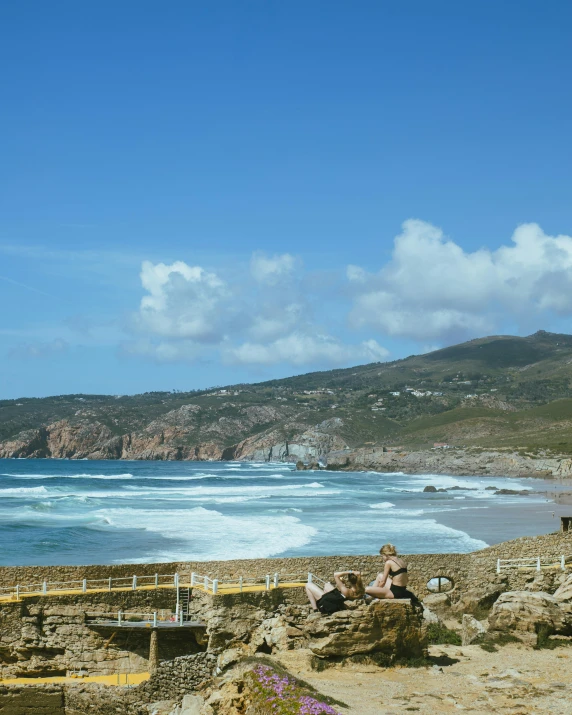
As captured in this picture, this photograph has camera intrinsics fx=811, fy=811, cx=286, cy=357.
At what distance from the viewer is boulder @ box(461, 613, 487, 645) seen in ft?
48.3

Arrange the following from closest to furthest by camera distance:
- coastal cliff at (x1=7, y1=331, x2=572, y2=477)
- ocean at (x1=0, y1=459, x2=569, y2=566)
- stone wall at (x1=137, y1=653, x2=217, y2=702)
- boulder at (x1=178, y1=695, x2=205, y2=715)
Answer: boulder at (x1=178, y1=695, x2=205, y2=715)
stone wall at (x1=137, y1=653, x2=217, y2=702)
ocean at (x1=0, y1=459, x2=569, y2=566)
coastal cliff at (x1=7, y1=331, x2=572, y2=477)

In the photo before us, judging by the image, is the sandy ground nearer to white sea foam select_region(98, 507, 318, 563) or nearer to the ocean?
white sea foam select_region(98, 507, 318, 563)

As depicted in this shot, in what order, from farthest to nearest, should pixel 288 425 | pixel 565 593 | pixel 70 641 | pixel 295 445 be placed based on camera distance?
pixel 288 425 → pixel 295 445 → pixel 70 641 → pixel 565 593

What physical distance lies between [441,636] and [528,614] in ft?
6.30

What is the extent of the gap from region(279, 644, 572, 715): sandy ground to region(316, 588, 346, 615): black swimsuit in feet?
2.53

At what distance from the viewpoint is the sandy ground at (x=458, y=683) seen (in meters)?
10.3

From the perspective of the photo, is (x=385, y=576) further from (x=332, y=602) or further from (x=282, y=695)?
(x=282, y=695)

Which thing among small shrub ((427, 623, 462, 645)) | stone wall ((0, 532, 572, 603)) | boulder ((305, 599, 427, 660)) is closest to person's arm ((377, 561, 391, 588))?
boulder ((305, 599, 427, 660))

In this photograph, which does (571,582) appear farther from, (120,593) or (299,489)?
(299,489)

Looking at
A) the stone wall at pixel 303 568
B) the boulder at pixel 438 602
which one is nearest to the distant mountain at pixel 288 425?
the stone wall at pixel 303 568

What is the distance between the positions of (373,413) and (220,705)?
537 feet

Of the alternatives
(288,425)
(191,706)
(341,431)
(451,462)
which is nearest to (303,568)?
(191,706)

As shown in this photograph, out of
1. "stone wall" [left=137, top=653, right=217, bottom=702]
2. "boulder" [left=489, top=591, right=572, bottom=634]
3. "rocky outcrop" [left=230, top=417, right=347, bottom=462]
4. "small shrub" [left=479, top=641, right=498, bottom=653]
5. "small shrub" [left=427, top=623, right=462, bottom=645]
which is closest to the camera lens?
→ "stone wall" [left=137, top=653, right=217, bottom=702]

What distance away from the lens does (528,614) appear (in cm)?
1428
